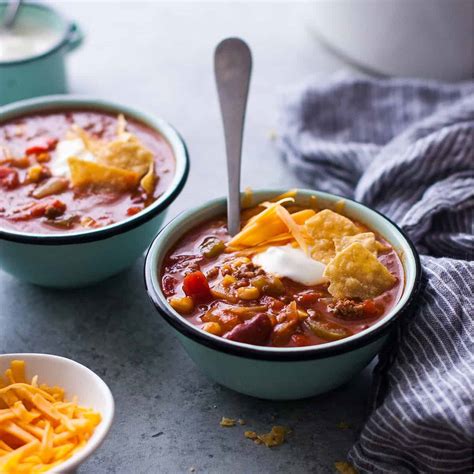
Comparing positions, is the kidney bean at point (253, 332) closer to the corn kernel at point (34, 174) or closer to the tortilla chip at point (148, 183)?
the tortilla chip at point (148, 183)

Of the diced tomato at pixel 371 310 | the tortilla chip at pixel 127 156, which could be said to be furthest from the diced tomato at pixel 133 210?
the diced tomato at pixel 371 310

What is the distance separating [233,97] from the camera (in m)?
2.40

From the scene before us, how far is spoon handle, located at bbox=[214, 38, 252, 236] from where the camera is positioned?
7.72 feet

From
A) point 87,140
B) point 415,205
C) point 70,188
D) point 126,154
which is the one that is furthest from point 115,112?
point 415,205

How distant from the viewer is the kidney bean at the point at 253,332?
1972mm

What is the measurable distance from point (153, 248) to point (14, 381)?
0.47 metres

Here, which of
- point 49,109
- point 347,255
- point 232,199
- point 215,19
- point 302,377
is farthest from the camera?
point 215,19

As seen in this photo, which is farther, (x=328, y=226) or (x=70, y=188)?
(x=70, y=188)

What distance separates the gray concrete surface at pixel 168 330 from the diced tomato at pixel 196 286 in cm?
28

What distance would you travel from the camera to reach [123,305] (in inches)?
100.0

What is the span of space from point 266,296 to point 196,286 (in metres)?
0.17

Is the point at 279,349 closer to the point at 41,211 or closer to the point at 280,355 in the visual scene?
Answer: the point at 280,355

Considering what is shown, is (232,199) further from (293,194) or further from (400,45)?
(400,45)

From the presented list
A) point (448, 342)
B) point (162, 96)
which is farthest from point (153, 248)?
point (162, 96)
